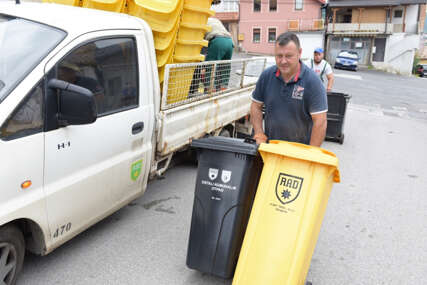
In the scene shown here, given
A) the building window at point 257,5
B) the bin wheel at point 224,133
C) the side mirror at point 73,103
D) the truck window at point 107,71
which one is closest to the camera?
the side mirror at point 73,103

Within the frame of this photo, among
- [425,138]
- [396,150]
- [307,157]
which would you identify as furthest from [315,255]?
[425,138]

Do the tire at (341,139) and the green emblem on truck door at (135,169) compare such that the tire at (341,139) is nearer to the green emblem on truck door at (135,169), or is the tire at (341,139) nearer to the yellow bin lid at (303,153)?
the green emblem on truck door at (135,169)

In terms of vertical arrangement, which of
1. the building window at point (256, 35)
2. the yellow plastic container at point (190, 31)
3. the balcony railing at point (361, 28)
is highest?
the balcony railing at point (361, 28)

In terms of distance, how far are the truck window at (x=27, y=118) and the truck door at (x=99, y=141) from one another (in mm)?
67

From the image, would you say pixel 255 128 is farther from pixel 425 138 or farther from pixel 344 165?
pixel 425 138

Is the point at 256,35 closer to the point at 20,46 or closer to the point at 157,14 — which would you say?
the point at 157,14

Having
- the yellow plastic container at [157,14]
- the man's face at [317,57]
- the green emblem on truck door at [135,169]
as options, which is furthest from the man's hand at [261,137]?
the man's face at [317,57]

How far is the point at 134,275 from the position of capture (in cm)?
334

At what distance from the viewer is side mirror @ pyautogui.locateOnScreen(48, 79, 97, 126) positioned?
2.82 m

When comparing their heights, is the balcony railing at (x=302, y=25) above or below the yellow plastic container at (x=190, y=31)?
above

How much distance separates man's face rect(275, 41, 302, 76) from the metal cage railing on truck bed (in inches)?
49.9

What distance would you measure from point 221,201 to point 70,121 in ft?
4.01

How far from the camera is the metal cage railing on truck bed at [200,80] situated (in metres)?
4.36

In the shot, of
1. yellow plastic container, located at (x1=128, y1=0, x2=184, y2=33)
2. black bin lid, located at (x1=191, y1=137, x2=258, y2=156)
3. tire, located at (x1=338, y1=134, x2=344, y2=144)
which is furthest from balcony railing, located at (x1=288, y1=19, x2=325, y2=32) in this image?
black bin lid, located at (x1=191, y1=137, x2=258, y2=156)
